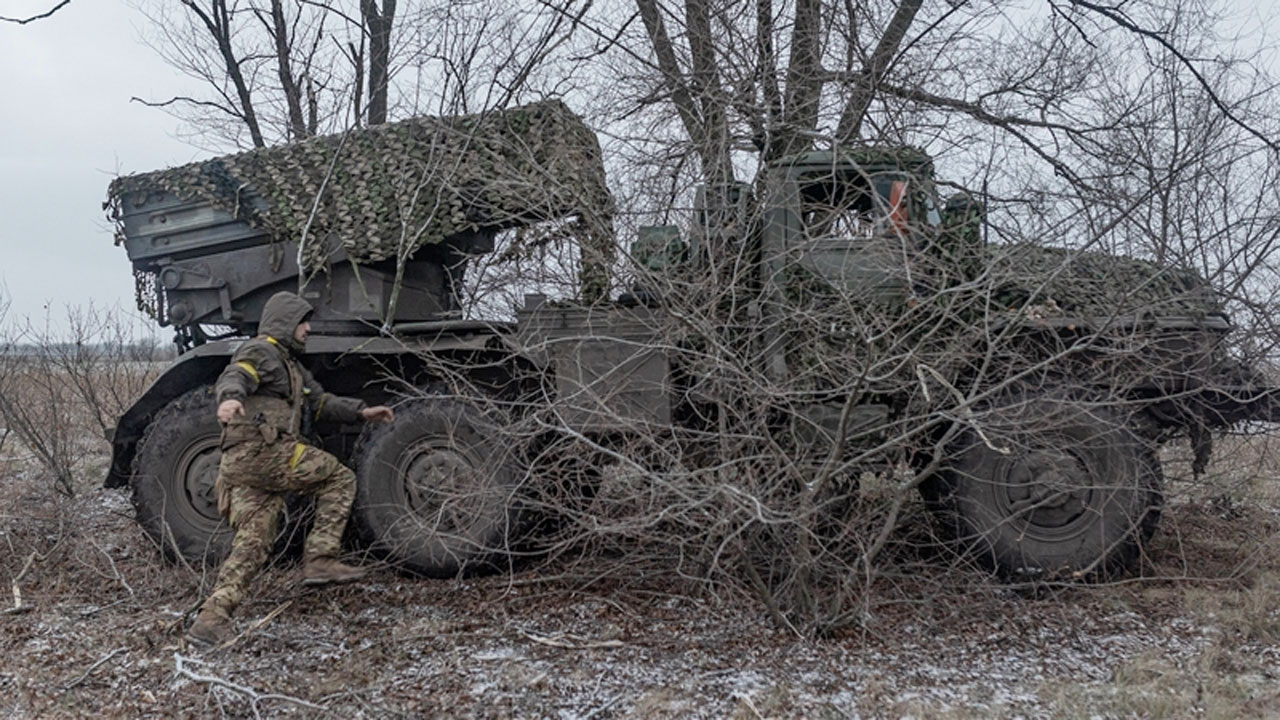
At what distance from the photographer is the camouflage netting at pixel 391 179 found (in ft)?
20.6

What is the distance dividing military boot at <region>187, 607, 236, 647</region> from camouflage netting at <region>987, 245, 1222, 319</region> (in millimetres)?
4141

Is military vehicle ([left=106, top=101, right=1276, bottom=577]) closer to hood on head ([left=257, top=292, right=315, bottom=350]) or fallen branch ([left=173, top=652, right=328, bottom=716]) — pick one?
hood on head ([left=257, top=292, right=315, bottom=350])

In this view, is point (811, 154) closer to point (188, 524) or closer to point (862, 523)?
point (862, 523)

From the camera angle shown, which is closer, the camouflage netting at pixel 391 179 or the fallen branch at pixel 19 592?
the fallen branch at pixel 19 592

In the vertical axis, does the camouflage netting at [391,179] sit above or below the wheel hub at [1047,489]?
above

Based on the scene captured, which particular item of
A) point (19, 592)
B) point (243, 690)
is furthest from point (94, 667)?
point (19, 592)

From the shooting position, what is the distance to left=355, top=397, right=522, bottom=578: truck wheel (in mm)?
6070

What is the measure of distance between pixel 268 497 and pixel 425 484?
940mm

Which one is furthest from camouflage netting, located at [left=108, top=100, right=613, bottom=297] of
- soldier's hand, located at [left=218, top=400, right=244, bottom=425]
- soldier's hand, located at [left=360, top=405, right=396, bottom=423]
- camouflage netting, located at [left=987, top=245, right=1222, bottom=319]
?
camouflage netting, located at [left=987, top=245, right=1222, bottom=319]

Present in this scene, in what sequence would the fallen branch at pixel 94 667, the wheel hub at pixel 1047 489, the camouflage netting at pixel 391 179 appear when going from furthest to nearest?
the camouflage netting at pixel 391 179 → the wheel hub at pixel 1047 489 → the fallen branch at pixel 94 667

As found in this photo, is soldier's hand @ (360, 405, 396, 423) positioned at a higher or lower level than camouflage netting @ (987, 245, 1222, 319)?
lower

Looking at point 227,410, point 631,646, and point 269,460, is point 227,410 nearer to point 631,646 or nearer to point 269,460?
point 269,460

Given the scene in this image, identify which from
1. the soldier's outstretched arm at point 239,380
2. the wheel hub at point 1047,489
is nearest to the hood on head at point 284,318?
the soldier's outstretched arm at point 239,380

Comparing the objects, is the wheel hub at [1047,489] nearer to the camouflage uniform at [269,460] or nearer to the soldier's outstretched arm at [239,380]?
the camouflage uniform at [269,460]
